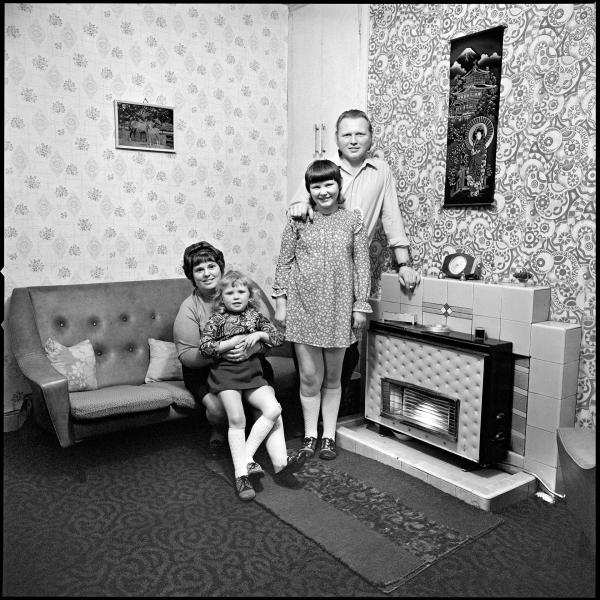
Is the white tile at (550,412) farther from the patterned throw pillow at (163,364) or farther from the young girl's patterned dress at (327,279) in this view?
the patterned throw pillow at (163,364)

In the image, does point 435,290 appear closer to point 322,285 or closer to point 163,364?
point 322,285

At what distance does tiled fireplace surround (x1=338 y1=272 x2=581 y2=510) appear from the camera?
2.47 m

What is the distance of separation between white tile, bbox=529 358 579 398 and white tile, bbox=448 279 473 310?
0.41 meters

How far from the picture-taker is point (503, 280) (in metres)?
2.87

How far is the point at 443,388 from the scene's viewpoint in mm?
2742

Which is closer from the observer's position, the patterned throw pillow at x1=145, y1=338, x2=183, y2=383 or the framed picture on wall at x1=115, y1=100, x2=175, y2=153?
the patterned throw pillow at x1=145, y1=338, x2=183, y2=383

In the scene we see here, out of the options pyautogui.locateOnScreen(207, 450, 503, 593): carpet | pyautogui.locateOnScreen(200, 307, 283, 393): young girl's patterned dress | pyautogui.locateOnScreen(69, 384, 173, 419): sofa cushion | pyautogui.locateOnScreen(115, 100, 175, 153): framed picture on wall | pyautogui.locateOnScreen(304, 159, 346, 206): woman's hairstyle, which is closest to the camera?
pyautogui.locateOnScreen(207, 450, 503, 593): carpet

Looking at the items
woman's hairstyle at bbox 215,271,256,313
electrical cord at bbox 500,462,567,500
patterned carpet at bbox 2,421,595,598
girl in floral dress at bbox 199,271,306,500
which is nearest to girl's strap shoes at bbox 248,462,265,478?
girl in floral dress at bbox 199,271,306,500

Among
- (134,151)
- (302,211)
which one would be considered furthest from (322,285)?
(134,151)

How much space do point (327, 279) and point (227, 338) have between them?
0.56 meters

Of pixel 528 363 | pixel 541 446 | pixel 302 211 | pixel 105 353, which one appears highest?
pixel 302 211

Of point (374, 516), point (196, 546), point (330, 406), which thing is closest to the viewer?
point (196, 546)

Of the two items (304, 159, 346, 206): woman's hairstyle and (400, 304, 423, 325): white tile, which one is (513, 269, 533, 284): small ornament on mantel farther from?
(304, 159, 346, 206): woman's hairstyle

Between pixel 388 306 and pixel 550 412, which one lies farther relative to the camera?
pixel 388 306
